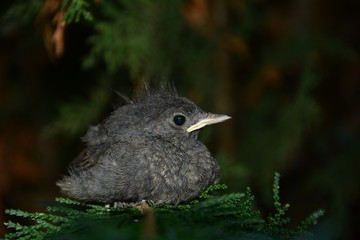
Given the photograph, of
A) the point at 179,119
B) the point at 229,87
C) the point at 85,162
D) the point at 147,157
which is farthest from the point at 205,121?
the point at 229,87

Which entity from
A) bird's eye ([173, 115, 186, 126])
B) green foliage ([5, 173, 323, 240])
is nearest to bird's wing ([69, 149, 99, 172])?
bird's eye ([173, 115, 186, 126])

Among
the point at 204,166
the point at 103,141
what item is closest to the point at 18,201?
the point at 103,141

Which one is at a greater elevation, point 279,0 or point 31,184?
point 279,0

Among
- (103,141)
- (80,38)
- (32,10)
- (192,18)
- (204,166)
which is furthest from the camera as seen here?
(80,38)

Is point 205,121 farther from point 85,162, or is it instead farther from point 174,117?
point 85,162

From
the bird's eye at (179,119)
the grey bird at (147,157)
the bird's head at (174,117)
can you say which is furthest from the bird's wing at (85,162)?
the bird's eye at (179,119)

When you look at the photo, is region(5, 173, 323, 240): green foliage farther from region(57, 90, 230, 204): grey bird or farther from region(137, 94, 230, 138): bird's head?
region(137, 94, 230, 138): bird's head

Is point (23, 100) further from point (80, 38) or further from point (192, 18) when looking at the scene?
point (192, 18)
